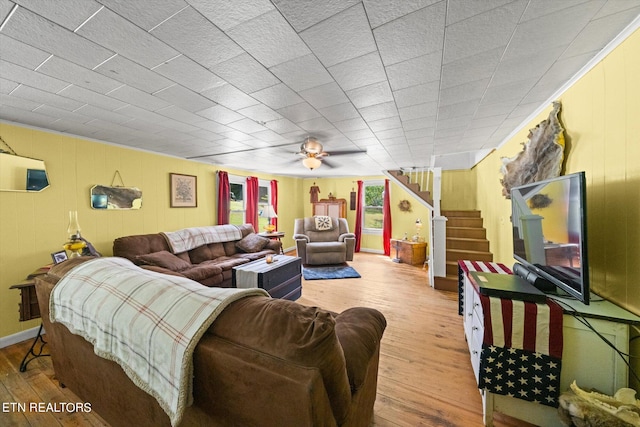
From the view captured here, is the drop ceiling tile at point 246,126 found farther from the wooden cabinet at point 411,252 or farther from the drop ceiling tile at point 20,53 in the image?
the wooden cabinet at point 411,252

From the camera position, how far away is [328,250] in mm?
5016

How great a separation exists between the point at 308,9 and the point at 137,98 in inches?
65.2

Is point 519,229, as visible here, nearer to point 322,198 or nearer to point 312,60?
point 312,60

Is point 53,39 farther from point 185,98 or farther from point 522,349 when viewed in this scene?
point 522,349

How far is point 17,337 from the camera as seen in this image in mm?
2342

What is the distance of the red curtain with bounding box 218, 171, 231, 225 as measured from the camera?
4.75 metres

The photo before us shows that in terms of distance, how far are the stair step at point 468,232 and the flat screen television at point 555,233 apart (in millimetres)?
2364

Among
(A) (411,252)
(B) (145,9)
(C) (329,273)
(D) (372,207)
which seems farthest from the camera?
(D) (372,207)

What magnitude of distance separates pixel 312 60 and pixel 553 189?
1.71 m

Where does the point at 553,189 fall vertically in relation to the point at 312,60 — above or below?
below

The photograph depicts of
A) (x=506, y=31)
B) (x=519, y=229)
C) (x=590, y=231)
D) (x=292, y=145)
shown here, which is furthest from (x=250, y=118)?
(x=590, y=231)

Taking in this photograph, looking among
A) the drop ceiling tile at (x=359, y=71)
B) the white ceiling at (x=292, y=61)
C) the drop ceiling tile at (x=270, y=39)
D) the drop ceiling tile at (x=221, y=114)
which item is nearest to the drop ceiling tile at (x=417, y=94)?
the white ceiling at (x=292, y=61)

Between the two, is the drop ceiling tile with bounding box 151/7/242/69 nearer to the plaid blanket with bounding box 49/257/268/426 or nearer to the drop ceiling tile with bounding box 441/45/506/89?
the plaid blanket with bounding box 49/257/268/426

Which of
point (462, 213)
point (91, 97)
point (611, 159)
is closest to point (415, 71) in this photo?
point (611, 159)
